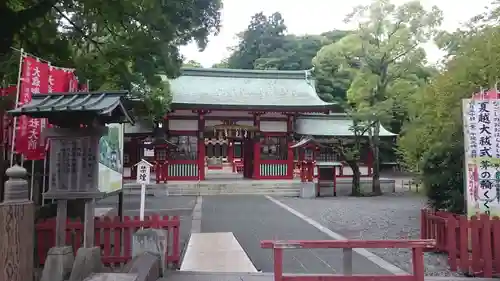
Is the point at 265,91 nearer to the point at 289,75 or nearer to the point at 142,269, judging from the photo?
the point at 289,75

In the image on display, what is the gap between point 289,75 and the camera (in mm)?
27250

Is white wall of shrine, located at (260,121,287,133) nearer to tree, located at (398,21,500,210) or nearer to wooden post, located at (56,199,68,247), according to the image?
tree, located at (398,21,500,210)

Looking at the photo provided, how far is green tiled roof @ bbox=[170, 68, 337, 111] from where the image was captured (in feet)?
72.6

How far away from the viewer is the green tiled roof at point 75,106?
4.91 metres

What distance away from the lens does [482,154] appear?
23.1ft

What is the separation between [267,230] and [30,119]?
6208 mm

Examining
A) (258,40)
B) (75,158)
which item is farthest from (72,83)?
(258,40)

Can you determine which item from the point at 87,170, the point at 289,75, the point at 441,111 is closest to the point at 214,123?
the point at 289,75

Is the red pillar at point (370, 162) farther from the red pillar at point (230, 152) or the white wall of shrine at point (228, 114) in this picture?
the red pillar at point (230, 152)

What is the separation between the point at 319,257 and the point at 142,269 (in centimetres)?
360

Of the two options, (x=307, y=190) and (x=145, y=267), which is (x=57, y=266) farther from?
(x=307, y=190)

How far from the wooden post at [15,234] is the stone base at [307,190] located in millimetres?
17074

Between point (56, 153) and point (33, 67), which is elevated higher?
point (33, 67)

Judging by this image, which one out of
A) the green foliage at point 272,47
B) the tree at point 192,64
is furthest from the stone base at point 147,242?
the tree at point 192,64
